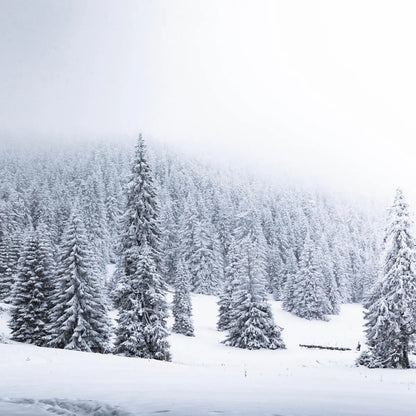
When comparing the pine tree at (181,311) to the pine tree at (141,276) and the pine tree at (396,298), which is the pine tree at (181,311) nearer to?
the pine tree at (141,276)

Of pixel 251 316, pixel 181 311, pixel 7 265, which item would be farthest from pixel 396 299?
pixel 7 265

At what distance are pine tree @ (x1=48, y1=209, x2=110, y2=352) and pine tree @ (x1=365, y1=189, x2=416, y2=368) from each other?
59.2ft

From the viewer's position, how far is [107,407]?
7.93m

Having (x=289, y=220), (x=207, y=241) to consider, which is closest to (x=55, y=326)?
(x=207, y=241)

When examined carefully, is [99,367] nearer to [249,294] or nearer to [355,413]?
[355,413]

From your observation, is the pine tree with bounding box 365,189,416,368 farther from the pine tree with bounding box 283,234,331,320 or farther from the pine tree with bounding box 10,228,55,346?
the pine tree with bounding box 283,234,331,320

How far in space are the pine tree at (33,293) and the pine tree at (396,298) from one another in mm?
22411

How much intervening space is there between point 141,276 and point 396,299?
15929 mm

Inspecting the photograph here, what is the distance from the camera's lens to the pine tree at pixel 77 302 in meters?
27.1

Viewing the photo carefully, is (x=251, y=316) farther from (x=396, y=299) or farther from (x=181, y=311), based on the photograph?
(x=396, y=299)

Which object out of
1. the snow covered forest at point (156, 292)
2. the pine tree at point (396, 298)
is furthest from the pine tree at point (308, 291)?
the pine tree at point (396, 298)

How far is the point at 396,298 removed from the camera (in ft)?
83.0

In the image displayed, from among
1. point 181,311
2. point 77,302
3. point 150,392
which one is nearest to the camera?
point 150,392

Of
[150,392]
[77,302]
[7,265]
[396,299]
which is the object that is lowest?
[150,392]
